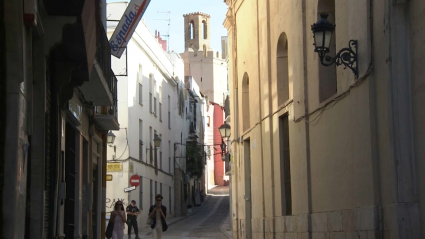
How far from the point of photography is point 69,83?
10867mm

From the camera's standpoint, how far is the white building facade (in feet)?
105

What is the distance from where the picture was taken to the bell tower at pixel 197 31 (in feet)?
347

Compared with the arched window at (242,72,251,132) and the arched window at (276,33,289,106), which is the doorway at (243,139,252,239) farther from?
the arched window at (276,33,289,106)

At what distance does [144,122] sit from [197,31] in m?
71.2

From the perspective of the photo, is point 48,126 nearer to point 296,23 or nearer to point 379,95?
point 379,95

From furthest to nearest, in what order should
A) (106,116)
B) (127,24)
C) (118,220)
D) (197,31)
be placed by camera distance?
(197,31)
(118,220)
(106,116)
(127,24)

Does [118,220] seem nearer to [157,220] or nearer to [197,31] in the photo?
[157,220]

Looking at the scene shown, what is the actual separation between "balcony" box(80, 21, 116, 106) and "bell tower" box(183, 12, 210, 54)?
89.8 m

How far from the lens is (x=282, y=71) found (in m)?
17.7

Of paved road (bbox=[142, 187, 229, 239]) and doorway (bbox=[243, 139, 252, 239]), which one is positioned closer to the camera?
doorway (bbox=[243, 139, 252, 239])

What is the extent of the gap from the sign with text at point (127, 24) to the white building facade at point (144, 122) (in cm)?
868

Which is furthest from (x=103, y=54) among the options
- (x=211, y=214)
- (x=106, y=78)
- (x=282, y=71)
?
(x=211, y=214)

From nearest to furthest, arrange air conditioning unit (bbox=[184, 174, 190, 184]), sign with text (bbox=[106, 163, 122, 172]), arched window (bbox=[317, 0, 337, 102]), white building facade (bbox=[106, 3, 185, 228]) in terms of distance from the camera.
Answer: arched window (bbox=[317, 0, 337, 102]) < sign with text (bbox=[106, 163, 122, 172]) < white building facade (bbox=[106, 3, 185, 228]) < air conditioning unit (bbox=[184, 174, 190, 184])

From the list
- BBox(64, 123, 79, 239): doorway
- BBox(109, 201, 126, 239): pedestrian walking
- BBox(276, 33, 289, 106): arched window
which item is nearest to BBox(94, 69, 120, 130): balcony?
→ BBox(109, 201, 126, 239): pedestrian walking
